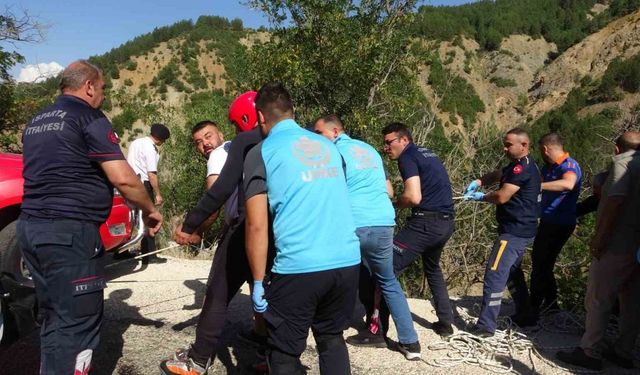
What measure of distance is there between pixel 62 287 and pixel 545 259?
405 centimetres

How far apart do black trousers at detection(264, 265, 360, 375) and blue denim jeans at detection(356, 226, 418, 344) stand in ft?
3.61

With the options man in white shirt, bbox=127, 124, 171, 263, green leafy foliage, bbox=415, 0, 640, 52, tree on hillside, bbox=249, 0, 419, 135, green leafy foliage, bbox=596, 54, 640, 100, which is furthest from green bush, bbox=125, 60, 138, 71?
man in white shirt, bbox=127, 124, 171, 263

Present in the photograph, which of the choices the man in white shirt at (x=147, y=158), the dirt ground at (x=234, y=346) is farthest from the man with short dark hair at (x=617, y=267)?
the man in white shirt at (x=147, y=158)

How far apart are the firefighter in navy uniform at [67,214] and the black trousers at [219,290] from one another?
65 cm

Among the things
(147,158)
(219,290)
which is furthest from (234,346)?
(147,158)

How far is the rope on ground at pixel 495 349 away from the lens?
12.1 ft

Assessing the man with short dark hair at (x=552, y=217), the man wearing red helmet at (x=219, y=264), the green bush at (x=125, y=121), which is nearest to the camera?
the man wearing red helmet at (x=219, y=264)

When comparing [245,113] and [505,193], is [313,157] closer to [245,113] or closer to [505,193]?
[245,113]

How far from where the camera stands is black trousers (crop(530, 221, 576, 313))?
4605 millimetres

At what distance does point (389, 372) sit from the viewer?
11.7 ft

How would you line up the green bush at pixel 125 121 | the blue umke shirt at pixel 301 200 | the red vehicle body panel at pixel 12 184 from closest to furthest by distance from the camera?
the blue umke shirt at pixel 301 200 → the red vehicle body panel at pixel 12 184 → the green bush at pixel 125 121

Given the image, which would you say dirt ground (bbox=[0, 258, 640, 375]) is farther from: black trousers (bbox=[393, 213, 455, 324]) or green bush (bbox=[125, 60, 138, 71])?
green bush (bbox=[125, 60, 138, 71])

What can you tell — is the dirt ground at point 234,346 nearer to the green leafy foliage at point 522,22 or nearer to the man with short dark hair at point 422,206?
the man with short dark hair at point 422,206

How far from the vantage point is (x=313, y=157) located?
8.22ft
